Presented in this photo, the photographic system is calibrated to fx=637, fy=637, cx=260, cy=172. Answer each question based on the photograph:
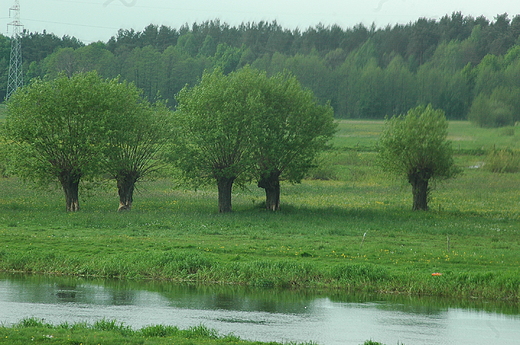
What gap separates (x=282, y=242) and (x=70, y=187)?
21.1 meters

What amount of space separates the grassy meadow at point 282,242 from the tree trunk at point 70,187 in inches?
36.2

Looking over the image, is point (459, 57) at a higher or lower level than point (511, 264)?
higher

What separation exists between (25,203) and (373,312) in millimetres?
35134

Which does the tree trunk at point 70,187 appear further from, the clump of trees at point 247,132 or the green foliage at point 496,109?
the green foliage at point 496,109

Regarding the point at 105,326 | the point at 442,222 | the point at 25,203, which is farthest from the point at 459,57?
the point at 105,326

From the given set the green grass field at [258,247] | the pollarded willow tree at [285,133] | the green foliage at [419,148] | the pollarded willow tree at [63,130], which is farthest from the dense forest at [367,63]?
the pollarded willow tree at [63,130]

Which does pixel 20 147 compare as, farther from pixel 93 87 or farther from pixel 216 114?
pixel 216 114

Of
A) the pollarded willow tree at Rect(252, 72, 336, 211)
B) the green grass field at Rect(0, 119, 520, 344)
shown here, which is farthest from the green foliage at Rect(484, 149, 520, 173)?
Result: the pollarded willow tree at Rect(252, 72, 336, 211)

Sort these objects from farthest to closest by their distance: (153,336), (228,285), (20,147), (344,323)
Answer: (20,147), (228,285), (344,323), (153,336)

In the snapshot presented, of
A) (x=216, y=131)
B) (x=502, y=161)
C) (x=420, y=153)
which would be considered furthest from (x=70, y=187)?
(x=502, y=161)

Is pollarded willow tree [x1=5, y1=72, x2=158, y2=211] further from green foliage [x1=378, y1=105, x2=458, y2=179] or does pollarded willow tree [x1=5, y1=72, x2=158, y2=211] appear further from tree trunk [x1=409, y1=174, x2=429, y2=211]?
tree trunk [x1=409, y1=174, x2=429, y2=211]

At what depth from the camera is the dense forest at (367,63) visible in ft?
280

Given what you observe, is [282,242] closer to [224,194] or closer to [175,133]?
[224,194]

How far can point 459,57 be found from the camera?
115938 mm
